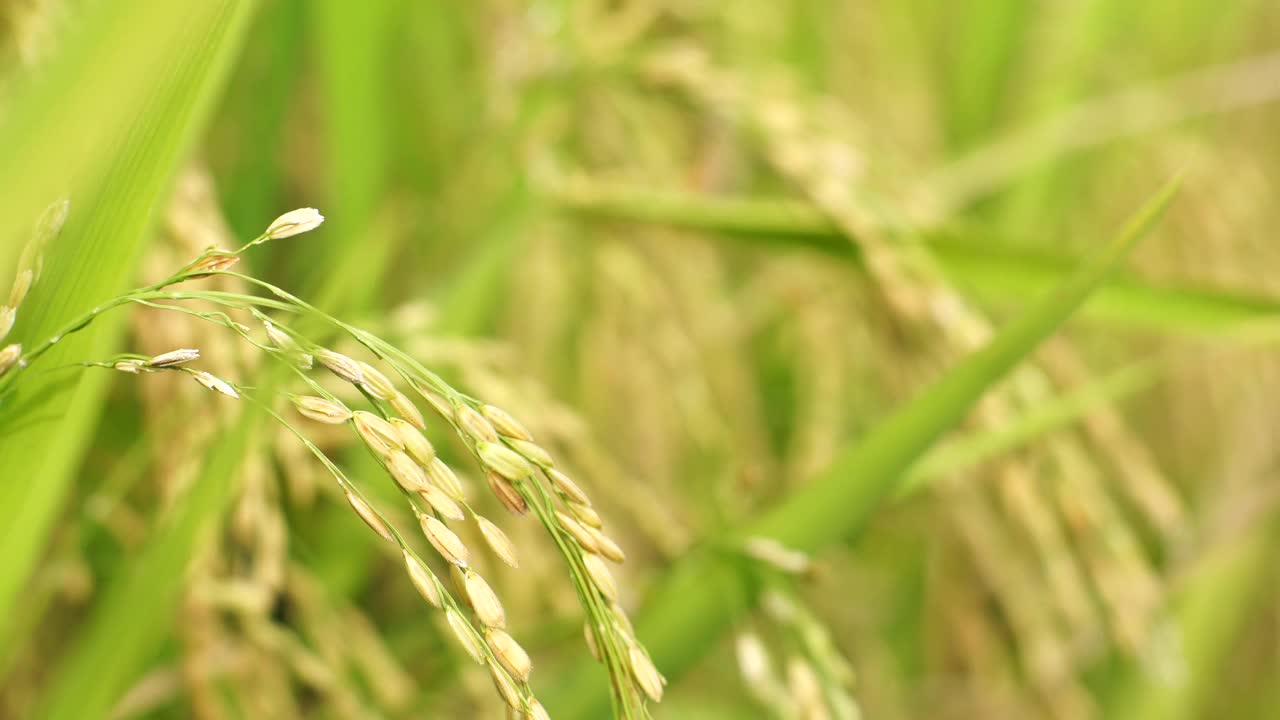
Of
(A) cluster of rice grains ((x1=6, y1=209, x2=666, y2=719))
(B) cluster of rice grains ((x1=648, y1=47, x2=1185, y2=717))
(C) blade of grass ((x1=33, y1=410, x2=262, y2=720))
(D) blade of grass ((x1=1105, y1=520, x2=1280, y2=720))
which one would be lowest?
(D) blade of grass ((x1=1105, y1=520, x2=1280, y2=720))

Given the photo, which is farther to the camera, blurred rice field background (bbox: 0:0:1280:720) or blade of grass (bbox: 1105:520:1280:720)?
blade of grass (bbox: 1105:520:1280:720)

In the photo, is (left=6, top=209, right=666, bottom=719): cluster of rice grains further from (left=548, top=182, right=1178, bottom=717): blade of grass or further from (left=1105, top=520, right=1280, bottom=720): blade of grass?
(left=1105, top=520, right=1280, bottom=720): blade of grass

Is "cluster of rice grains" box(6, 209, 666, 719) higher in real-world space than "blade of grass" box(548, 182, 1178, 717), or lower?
higher

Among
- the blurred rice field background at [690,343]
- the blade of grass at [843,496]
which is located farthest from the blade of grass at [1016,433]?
the blade of grass at [843,496]

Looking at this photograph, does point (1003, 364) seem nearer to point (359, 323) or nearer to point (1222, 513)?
point (359, 323)

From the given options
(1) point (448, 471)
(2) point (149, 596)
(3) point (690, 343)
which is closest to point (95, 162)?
(1) point (448, 471)

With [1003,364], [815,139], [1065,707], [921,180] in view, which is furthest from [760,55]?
[1003,364]

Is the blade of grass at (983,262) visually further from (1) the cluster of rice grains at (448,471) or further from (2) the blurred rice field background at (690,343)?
(1) the cluster of rice grains at (448,471)

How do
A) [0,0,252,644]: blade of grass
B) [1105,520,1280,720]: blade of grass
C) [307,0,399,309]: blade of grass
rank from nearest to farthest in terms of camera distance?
[0,0,252,644]: blade of grass, [307,0,399,309]: blade of grass, [1105,520,1280,720]: blade of grass

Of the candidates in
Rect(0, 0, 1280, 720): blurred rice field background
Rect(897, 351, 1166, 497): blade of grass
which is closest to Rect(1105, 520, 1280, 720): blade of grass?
Rect(0, 0, 1280, 720): blurred rice field background
